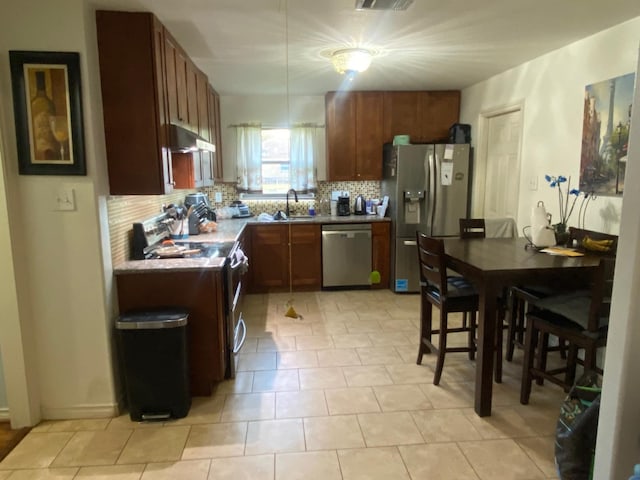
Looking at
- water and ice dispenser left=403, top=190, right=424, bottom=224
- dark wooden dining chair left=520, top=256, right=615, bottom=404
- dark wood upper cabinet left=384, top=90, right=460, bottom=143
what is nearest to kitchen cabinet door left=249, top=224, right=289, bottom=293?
water and ice dispenser left=403, top=190, right=424, bottom=224

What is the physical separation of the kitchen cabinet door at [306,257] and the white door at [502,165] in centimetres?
187

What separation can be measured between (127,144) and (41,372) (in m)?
1.37

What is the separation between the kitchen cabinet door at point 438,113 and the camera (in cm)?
491

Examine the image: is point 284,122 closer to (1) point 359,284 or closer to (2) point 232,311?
(1) point 359,284

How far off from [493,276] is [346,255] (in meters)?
2.61

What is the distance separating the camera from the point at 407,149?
14.9 ft

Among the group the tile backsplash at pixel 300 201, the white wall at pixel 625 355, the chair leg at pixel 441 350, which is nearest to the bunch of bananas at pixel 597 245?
the chair leg at pixel 441 350

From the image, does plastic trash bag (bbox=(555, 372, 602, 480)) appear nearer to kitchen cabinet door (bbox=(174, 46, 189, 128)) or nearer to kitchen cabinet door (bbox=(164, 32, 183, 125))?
kitchen cabinet door (bbox=(164, 32, 183, 125))

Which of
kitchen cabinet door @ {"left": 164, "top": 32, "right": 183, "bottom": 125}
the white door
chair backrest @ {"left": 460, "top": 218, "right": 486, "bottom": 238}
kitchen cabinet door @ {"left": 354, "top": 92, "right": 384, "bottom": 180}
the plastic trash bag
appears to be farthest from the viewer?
kitchen cabinet door @ {"left": 354, "top": 92, "right": 384, "bottom": 180}

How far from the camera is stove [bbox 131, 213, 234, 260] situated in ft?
9.27

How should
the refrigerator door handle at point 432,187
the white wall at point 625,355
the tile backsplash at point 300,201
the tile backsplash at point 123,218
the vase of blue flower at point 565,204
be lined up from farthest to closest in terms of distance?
1. the tile backsplash at point 300,201
2. the refrigerator door handle at point 432,187
3. the vase of blue flower at point 565,204
4. the tile backsplash at point 123,218
5. the white wall at point 625,355

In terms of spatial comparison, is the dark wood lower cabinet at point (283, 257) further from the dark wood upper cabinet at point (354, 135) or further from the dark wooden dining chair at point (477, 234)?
the dark wooden dining chair at point (477, 234)

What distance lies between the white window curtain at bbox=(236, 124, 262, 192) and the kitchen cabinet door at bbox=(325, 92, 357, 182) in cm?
87

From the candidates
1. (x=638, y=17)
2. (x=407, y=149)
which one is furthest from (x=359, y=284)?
(x=638, y=17)
